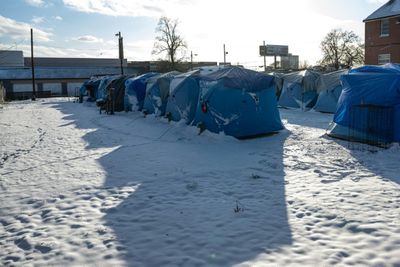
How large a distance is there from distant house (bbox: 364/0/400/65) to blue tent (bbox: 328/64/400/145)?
25934 millimetres

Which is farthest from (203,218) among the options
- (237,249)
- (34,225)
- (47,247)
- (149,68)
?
(149,68)

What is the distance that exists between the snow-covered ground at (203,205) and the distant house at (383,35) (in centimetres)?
2737

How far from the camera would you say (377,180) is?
707cm

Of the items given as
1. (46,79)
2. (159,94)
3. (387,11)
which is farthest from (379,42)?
(46,79)

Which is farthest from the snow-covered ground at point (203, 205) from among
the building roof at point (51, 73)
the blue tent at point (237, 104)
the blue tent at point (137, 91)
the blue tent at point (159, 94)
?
the building roof at point (51, 73)

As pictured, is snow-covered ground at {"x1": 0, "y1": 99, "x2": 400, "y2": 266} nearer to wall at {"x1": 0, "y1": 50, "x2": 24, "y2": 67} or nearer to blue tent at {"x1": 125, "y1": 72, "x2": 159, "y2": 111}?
blue tent at {"x1": 125, "y1": 72, "x2": 159, "y2": 111}

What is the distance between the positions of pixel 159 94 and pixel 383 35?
25926 millimetres

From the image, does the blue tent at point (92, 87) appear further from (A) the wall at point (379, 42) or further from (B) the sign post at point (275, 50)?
(B) the sign post at point (275, 50)

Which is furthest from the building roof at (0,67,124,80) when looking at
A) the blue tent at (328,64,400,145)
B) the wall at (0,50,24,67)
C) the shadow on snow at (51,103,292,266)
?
the blue tent at (328,64,400,145)

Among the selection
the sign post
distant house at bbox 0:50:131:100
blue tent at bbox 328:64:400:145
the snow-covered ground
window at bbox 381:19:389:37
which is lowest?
the snow-covered ground

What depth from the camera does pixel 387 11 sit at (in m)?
33.8

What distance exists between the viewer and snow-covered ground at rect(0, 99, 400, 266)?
4457 millimetres

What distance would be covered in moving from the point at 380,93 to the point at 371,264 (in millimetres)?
7384

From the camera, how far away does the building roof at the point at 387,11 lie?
108 feet
